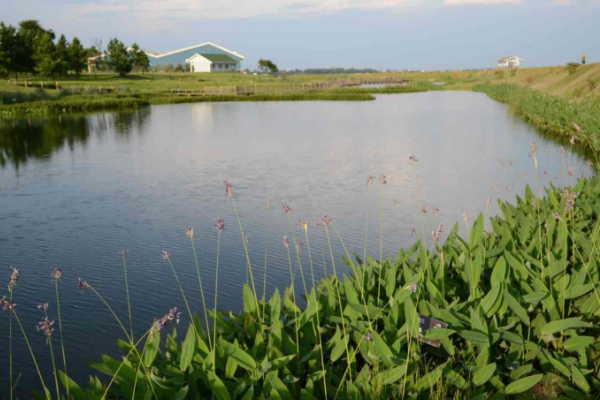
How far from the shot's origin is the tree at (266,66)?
13638 cm

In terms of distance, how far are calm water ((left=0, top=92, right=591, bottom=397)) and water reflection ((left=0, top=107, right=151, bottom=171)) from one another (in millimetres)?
150

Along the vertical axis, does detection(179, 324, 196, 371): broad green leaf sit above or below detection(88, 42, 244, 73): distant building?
below

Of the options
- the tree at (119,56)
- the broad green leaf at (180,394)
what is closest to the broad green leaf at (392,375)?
the broad green leaf at (180,394)

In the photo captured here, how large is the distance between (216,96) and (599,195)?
1750 inches

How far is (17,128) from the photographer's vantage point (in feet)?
85.6

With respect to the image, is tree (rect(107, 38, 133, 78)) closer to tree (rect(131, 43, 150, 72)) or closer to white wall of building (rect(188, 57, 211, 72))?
tree (rect(131, 43, 150, 72))

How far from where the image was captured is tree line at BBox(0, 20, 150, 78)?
2021 inches

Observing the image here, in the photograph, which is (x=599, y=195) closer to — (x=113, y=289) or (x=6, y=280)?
(x=113, y=289)

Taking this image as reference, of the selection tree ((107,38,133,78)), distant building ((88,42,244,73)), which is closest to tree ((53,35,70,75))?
tree ((107,38,133,78))

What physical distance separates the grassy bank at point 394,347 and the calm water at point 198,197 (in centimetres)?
189

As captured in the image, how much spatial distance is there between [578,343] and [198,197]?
29.0 feet

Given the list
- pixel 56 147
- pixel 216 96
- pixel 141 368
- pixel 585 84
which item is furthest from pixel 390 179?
pixel 216 96

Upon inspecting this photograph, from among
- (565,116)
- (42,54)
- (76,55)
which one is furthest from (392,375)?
(76,55)

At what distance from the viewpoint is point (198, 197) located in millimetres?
11656
